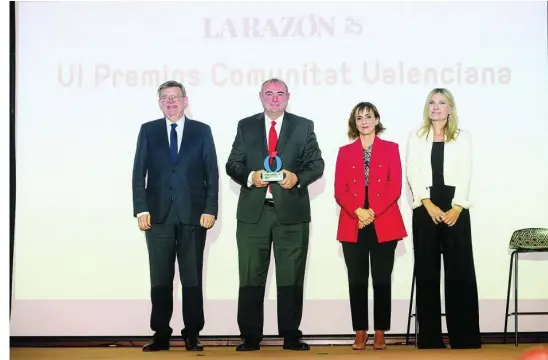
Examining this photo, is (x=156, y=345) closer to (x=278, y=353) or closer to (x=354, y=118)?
(x=278, y=353)

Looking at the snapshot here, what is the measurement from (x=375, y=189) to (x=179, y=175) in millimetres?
1290

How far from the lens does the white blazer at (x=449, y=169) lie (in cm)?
550

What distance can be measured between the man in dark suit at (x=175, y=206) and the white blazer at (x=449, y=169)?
4.31 ft

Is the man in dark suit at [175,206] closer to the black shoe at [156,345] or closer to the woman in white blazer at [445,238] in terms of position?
the black shoe at [156,345]

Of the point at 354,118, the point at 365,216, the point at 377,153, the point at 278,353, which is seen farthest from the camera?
the point at 354,118

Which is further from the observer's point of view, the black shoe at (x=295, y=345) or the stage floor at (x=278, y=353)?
the black shoe at (x=295, y=345)

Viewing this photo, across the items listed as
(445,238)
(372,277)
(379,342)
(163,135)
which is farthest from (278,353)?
(163,135)

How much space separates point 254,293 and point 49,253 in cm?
146

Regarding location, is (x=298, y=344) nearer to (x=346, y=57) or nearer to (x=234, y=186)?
(x=234, y=186)

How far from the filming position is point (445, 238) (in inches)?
Result: 217

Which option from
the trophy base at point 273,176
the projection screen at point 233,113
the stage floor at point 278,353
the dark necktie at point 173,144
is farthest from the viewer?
the projection screen at point 233,113

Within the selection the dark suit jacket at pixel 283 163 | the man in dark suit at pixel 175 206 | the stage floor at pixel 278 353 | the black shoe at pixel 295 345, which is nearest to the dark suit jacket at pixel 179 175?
the man in dark suit at pixel 175 206

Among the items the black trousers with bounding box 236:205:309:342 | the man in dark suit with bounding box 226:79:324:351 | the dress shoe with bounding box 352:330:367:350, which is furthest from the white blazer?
the dress shoe with bounding box 352:330:367:350

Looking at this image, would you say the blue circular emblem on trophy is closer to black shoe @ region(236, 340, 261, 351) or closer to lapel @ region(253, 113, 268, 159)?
lapel @ region(253, 113, 268, 159)
